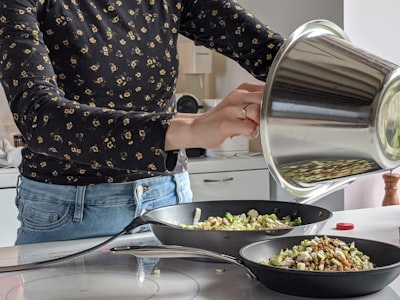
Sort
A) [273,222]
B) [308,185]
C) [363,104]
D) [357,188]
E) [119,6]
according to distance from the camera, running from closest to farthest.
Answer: [363,104] → [308,185] → [273,222] → [119,6] → [357,188]

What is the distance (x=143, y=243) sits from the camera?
1108 millimetres

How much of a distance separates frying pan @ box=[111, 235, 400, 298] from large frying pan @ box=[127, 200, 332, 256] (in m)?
0.03

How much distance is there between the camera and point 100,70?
1.15 metres

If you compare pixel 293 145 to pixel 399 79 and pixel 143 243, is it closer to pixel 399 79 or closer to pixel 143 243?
pixel 399 79

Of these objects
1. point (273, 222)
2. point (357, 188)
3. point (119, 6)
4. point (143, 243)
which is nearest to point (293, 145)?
point (273, 222)

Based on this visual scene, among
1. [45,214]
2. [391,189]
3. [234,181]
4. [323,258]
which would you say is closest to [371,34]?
[391,189]

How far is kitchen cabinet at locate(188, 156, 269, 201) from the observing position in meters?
2.49

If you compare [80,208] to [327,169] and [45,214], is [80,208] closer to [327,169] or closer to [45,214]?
[45,214]

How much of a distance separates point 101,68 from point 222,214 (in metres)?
0.32

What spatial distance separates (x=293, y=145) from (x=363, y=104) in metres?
0.09

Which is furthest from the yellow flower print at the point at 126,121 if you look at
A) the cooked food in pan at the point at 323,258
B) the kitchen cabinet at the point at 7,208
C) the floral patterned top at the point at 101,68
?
the kitchen cabinet at the point at 7,208

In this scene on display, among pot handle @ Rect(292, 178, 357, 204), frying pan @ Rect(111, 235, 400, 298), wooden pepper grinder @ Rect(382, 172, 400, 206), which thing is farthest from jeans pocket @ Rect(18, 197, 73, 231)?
wooden pepper grinder @ Rect(382, 172, 400, 206)

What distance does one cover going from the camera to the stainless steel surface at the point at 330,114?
72 centimetres

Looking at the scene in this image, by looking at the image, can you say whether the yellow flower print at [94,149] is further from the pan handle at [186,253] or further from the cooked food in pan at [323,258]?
the cooked food in pan at [323,258]
